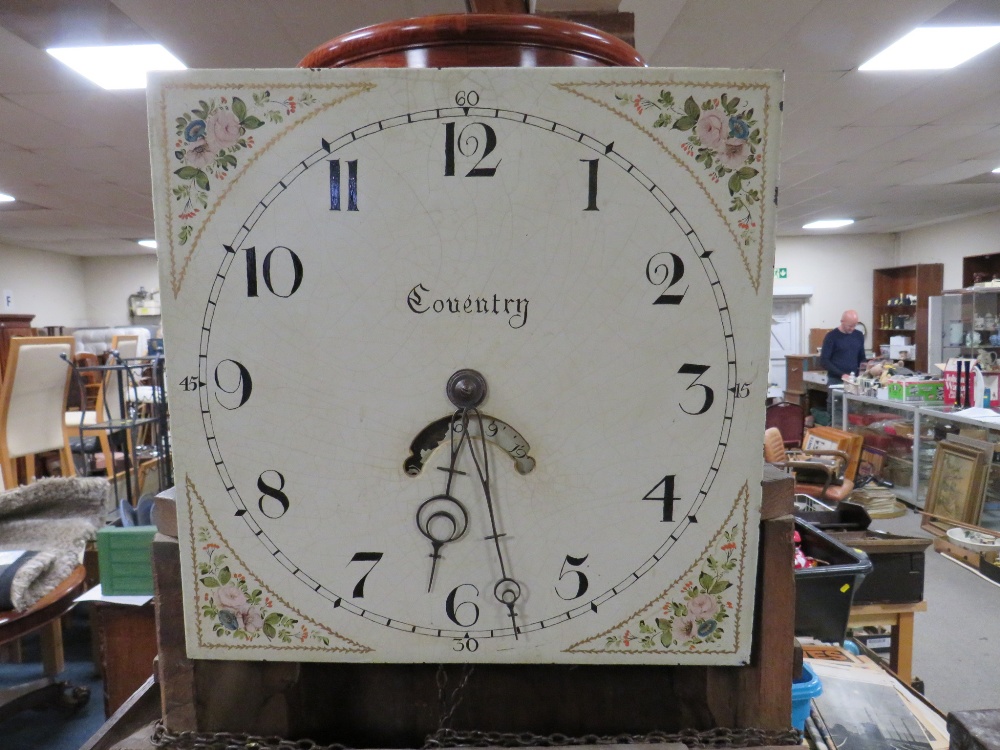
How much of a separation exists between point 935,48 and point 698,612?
341 centimetres

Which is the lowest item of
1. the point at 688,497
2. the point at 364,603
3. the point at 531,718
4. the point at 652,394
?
the point at 531,718

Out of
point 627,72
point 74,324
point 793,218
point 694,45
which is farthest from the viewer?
point 74,324

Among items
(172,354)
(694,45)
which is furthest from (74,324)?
(172,354)

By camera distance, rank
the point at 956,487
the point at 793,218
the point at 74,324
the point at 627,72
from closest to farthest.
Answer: the point at 627,72 → the point at 956,487 → the point at 793,218 → the point at 74,324

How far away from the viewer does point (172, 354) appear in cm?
62

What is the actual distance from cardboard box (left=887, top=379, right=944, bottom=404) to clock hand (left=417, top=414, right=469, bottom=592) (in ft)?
16.4

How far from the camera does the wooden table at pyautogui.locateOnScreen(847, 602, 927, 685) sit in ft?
6.38

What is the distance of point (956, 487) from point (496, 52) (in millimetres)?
4616

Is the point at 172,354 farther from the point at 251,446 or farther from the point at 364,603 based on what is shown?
the point at 364,603

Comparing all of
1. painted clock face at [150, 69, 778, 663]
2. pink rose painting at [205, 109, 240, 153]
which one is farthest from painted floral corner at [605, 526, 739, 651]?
pink rose painting at [205, 109, 240, 153]

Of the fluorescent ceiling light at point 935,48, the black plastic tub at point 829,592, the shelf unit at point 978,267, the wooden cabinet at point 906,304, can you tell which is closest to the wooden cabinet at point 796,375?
the wooden cabinet at point 906,304

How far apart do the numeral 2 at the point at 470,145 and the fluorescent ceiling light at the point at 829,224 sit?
8454 millimetres

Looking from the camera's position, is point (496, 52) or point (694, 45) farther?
point (694, 45)

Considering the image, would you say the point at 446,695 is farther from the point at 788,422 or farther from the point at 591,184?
the point at 788,422
